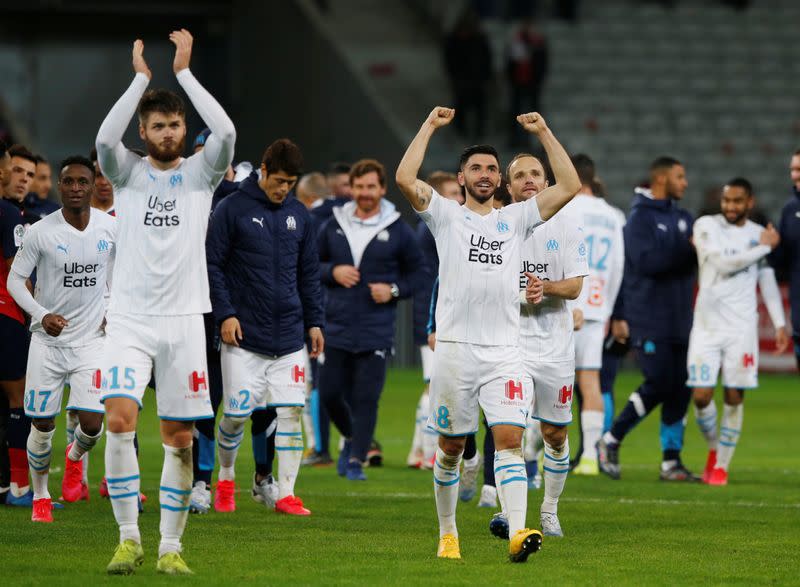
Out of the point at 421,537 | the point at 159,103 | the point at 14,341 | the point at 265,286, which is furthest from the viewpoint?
the point at 14,341

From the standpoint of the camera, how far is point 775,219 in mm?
28250

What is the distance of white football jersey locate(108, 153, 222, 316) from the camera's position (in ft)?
25.9

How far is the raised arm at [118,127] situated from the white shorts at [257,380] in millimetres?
2540

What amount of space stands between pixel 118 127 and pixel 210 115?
1.51ft

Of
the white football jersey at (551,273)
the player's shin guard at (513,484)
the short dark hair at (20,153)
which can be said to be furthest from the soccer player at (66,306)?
the player's shin guard at (513,484)

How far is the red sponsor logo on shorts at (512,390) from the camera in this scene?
8.39m

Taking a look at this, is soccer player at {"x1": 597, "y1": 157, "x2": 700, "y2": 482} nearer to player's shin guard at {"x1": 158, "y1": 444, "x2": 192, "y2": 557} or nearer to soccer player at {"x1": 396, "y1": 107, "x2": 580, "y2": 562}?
soccer player at {"x1": 396, "y1": 107, "x2": 580, "y2": 562}

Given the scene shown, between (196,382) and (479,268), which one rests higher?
(479,268)

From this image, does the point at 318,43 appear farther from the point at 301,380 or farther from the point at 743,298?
the point at 301,380

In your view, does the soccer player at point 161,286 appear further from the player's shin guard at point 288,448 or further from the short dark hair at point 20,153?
the short dark hair at point 20,153

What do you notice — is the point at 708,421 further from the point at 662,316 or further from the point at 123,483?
the point at 123,483

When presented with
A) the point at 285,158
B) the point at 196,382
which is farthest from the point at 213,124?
the point at 285,158

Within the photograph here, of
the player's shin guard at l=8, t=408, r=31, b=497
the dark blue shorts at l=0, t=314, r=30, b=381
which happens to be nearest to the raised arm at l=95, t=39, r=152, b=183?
the dark blue shorts at l=0, t=314, r=30, b=381

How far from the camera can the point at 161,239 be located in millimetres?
7934
